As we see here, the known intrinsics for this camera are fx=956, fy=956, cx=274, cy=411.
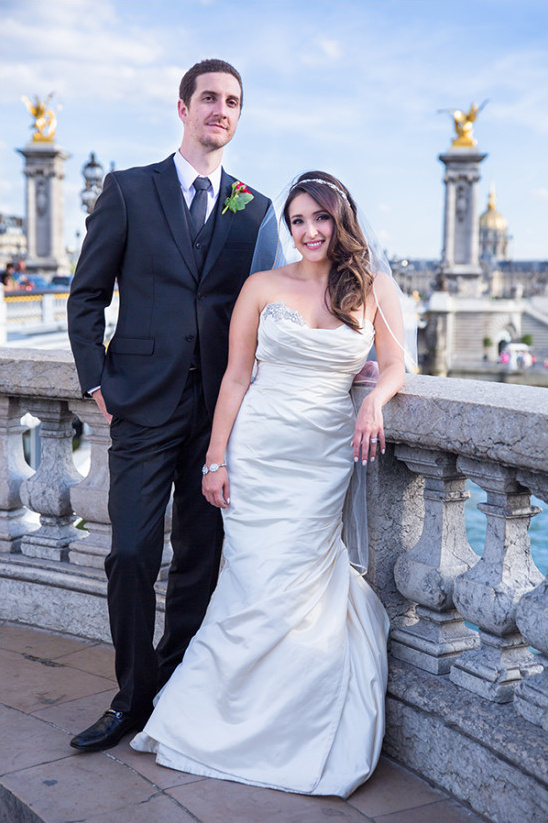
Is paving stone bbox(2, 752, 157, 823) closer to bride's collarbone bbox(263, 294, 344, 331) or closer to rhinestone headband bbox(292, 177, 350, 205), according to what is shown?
bride's collarbone bbox(263, 294, 344, 331)

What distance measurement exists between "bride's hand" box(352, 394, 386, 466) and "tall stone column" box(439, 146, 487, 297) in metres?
58.3

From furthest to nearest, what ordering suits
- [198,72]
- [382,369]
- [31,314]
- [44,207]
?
[44,207] < [31,314] < [198,72] < [382,369]

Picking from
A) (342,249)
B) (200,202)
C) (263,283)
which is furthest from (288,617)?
(200,202)

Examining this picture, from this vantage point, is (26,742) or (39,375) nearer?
(26,742)

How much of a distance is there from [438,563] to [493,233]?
449 feet

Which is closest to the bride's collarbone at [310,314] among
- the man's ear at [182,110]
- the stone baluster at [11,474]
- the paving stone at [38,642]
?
the man's ear at [182,110]

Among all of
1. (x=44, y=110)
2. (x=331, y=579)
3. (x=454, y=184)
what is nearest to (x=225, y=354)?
(x=331, y=579)

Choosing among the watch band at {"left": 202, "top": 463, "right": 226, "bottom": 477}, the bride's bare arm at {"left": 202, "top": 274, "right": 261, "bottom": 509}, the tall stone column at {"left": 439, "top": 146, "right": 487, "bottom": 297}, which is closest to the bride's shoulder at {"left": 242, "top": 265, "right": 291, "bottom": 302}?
the bride's bare arm at {"left": 202, "top": 274, "right": 261, "bottom": 509}

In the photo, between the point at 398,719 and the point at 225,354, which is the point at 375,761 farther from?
the point at 225,354

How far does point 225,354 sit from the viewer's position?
3.18 meters

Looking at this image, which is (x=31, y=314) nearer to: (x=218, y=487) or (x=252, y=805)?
(x=218, y=487)

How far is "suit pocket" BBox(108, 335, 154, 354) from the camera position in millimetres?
3062

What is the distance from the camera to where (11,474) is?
4.23 meters

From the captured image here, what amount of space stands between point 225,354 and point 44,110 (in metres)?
66.4
